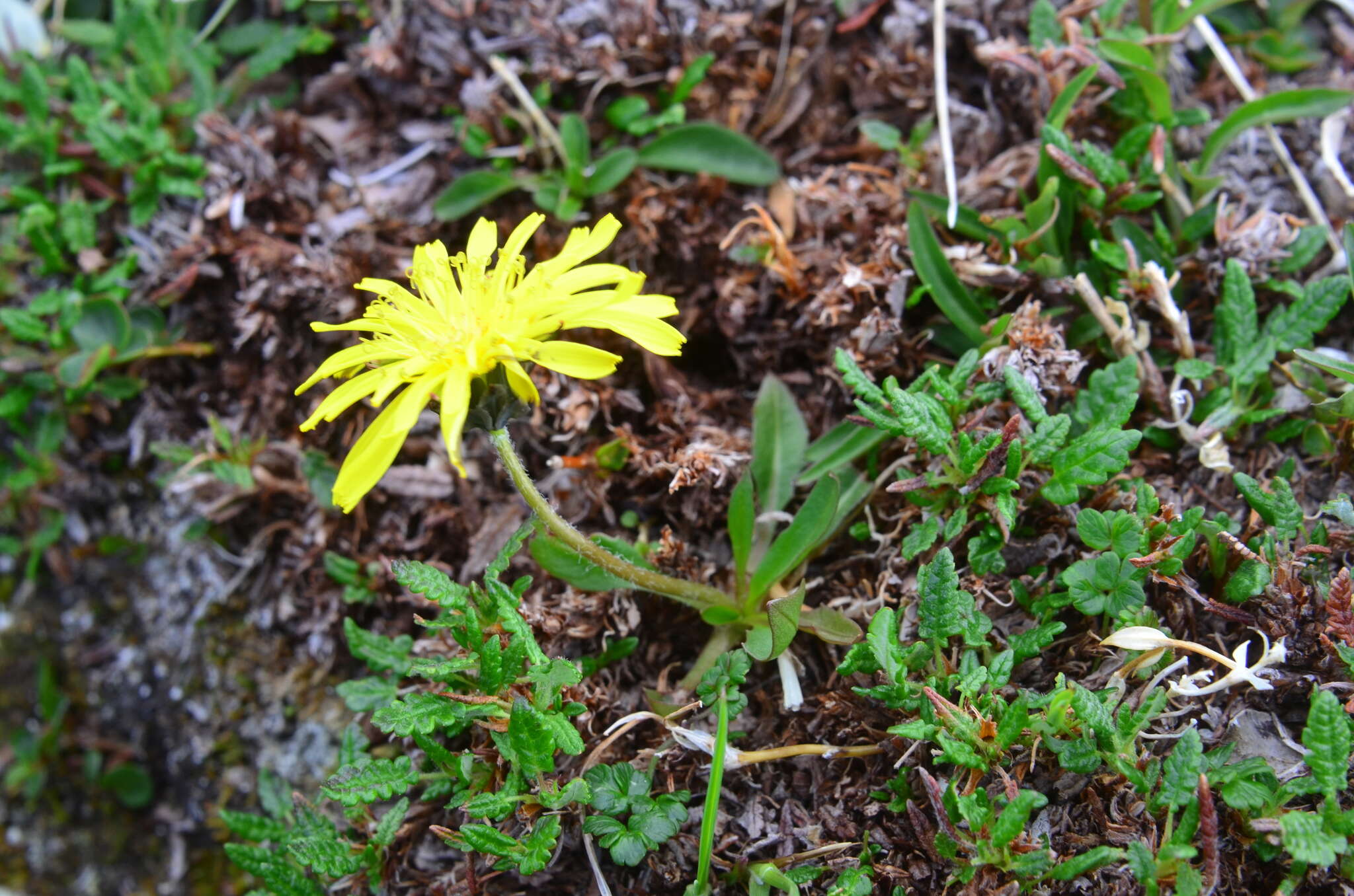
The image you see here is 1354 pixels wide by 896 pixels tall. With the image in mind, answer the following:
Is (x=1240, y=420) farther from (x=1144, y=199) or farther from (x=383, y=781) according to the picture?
(x=383, y=781)

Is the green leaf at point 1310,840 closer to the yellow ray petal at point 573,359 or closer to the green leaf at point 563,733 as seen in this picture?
the green leaf at point 563,733

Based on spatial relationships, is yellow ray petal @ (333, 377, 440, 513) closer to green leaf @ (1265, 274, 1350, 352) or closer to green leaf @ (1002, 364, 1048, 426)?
green leaf @ (1002, 364, 1048, 426)

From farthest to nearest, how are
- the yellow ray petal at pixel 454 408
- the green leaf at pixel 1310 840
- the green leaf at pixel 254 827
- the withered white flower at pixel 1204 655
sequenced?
the green leaf at pixel 254 827 → the withered white flower at pixel 1204 655 → the yellow ray petal at pixel 454 408 → the green leaf at pixel 1310 840

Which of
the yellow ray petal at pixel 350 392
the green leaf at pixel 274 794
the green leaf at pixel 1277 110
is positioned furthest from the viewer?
the green leaf at pixel 274 794

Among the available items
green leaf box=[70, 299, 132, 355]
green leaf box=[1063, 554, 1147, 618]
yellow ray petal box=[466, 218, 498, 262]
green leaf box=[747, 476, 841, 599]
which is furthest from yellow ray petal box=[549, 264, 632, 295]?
green leaf box=[70, 299, 132, 355]

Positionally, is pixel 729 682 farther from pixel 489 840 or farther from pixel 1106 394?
pixel 1106 394

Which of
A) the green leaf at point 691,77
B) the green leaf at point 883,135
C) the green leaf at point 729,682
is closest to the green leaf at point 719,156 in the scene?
the green leaf at point 691,77

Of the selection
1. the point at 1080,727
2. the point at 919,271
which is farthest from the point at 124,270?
the point at 1080,727
